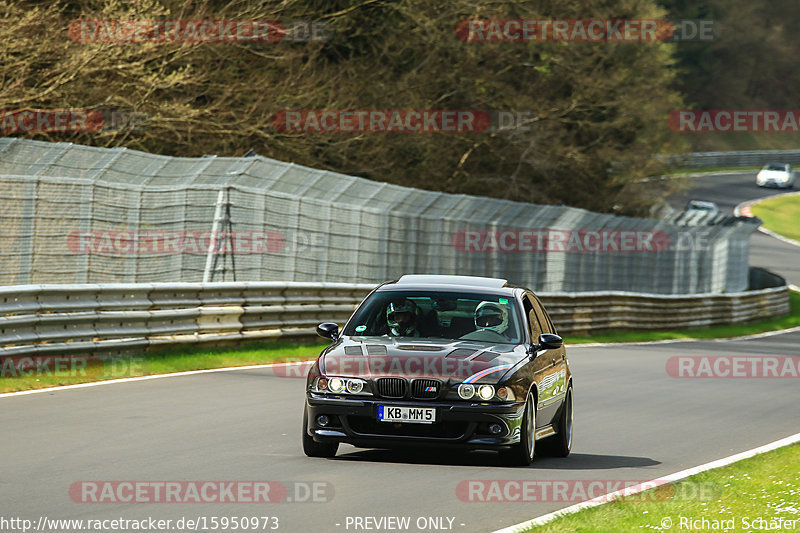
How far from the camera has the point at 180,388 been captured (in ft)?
49.8

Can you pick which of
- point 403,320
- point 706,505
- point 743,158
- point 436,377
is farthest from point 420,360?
point 743,158

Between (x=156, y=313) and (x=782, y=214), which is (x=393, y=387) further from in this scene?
(x=782, y=214)

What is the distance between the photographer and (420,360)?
9883mm

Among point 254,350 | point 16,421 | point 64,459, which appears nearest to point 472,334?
point 64,459

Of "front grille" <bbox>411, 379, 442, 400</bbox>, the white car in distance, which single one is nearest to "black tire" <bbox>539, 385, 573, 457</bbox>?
"front grille" <bbox>411, 379, 442, 400</bbox>

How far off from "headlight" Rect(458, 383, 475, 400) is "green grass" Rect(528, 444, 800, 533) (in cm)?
150

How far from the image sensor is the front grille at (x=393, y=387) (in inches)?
383

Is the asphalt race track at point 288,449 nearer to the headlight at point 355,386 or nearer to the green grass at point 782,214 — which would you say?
the headlight at point 355,386

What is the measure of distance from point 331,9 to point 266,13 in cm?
445

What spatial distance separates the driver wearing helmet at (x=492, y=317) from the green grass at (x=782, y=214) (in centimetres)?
6275

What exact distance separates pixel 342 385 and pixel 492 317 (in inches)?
65.0

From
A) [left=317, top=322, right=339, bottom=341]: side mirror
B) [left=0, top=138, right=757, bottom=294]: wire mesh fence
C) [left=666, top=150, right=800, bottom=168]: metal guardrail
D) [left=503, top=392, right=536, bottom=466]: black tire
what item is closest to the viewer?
[left=503, top=392, right=536, bottom=466]: black tire

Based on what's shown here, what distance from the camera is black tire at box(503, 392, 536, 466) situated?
32.8 ft

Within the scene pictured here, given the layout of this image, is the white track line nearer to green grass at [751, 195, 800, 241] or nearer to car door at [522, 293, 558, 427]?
car door at [522, 293, 558, 427]
